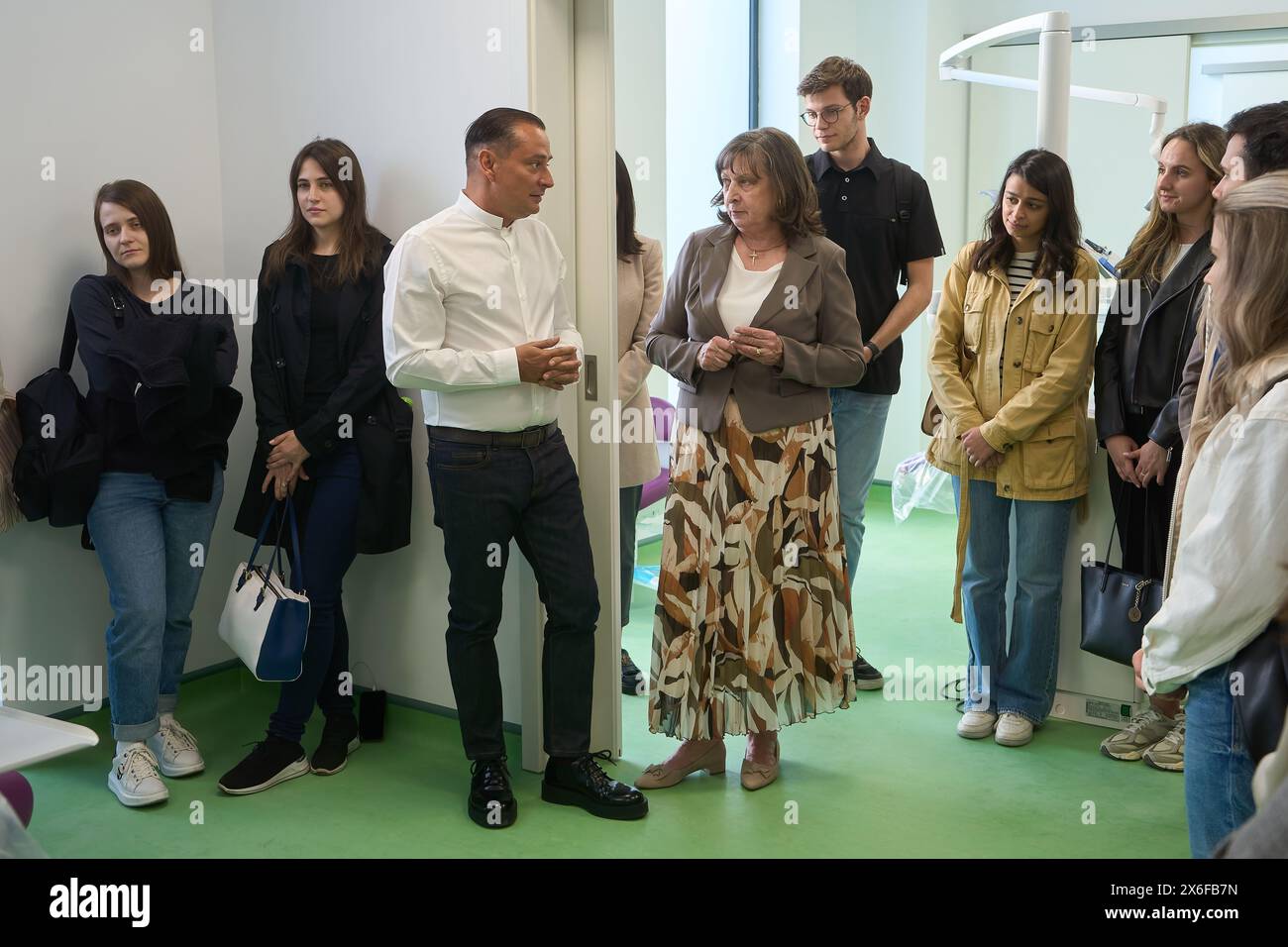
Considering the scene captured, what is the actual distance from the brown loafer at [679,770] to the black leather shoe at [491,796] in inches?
14.3

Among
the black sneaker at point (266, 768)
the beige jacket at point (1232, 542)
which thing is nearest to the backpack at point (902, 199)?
the beige jacket at point (1232, 542)

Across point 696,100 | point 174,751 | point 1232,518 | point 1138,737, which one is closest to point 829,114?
point 1138,737

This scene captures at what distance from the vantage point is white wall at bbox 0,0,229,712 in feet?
11.3

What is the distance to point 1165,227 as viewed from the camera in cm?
335

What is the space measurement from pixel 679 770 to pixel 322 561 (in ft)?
3.79

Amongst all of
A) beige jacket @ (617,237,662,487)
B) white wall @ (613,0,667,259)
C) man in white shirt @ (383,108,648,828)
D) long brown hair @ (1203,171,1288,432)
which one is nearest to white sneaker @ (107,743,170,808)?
man in white shirt @ (383,108,648,828)

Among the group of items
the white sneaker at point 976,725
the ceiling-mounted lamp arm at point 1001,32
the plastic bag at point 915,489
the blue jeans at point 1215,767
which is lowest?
the white sneaker at point 976,725

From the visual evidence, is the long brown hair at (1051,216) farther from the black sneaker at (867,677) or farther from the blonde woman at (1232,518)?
the blonde woman at (1232,518)

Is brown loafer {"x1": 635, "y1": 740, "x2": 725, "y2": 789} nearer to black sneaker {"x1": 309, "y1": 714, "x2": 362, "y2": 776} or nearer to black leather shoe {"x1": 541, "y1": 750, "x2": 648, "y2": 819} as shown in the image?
black leather shoe {"x1": 541, "y1": 750, "x2": 648, "y2": 819}

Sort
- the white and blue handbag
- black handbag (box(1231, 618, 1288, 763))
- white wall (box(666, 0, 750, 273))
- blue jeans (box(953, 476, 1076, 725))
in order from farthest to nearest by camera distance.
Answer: white wall (box(666, 0, 750, 273)) < blue jeans (box(953, 476, 1076, 725)) < the white and blue handbag < black handbag (box(1231, 618, 1288, 763))

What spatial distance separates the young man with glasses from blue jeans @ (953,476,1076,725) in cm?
41

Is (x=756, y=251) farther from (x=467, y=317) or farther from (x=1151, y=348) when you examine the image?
(x=1151, y=348)

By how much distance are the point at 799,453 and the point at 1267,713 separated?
60.3 inches

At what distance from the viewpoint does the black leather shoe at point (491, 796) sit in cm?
303
